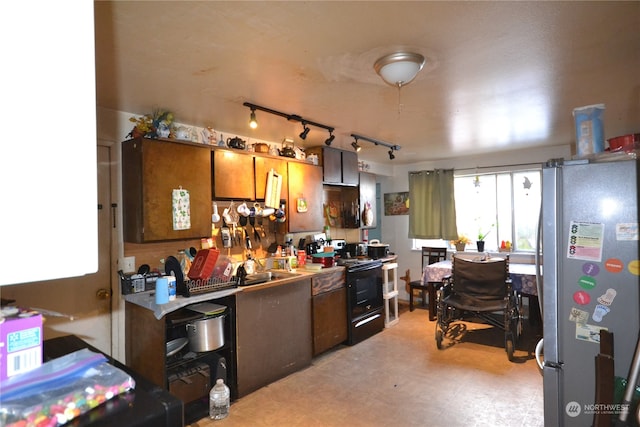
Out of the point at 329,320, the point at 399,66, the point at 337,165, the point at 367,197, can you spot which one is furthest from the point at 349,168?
the point at 399,66

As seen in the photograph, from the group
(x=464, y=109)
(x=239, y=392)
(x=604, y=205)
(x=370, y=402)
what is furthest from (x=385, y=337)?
(x=604, y=205)

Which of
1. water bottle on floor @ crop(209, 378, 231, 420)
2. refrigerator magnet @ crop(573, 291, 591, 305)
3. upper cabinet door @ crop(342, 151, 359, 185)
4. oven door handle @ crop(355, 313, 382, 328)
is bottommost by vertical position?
water bottle on floor @ crop(209, 378, 231, 420)

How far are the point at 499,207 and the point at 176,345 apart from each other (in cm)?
472

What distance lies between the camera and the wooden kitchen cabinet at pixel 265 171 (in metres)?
3.42

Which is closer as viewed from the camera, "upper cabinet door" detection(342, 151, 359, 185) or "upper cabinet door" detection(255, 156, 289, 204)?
"upper cabinet door" detection(255, 156, 289, 204)

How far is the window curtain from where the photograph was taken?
18.0 ft

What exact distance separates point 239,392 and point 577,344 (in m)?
2.29

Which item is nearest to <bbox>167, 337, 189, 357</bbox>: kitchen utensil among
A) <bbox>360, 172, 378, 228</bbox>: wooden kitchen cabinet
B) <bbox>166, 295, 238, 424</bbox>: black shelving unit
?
<bbox>166, 295, 238, 424</bbox>: black shelving unit

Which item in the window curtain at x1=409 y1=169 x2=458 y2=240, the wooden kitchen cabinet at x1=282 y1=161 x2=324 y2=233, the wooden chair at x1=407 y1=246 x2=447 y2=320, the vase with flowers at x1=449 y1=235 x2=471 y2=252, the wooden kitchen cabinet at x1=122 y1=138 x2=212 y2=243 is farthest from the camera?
the window curtain at x1=409 y1=169 x2=458 y2=240

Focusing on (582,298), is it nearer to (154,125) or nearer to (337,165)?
(154,125)

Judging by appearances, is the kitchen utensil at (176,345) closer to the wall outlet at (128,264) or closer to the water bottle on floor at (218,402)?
the water bottle on floor at (218,402)

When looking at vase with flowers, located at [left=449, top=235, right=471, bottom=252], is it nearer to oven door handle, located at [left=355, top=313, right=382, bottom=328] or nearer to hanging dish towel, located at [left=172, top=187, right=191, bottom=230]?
oven door handle, located at [left=355, top=313, right=382, bottom=328]

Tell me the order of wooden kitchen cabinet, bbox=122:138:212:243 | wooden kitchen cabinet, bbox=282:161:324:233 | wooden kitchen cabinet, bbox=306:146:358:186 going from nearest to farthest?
1. wooden kitchen cabinet, bbox=122:138:212:243
2. wooden kitchen cabinet, bbox=282:161:324:233
3. wooden kitchen cabinet, bbox=306:146:358:186

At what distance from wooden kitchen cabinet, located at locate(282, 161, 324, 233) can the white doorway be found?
1691 mm
